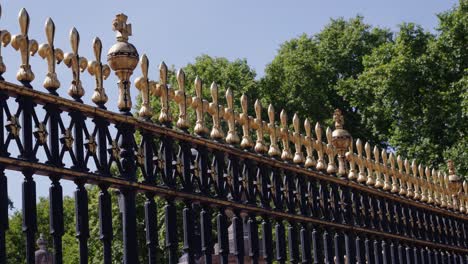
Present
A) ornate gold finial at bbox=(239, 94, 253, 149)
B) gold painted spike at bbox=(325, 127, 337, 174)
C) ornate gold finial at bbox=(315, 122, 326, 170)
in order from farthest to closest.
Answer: gold painted spike at bbox=(325, 127, 337, 174) < ornate gold finial at bbox=(315, 122, 326, 170) < ornate gold finial at bbox=(239, 94, 253, 149)

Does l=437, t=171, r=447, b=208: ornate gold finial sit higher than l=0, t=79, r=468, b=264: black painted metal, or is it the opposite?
l=437, t=171, r=447, b=208: ornate gold finial

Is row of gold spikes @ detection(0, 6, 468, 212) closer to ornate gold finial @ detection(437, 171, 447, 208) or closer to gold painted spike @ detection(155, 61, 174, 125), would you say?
gold painted spike @ detection(155, 61, 174, 125)

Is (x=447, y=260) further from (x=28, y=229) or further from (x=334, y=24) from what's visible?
(x=334, y=24)

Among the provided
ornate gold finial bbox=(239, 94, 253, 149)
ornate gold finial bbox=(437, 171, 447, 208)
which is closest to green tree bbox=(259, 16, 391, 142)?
ornate gold finial bbox=(437, 171, 447, 208)

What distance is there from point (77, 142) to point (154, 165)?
700 millimetres

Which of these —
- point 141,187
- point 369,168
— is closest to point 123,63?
point 141,187

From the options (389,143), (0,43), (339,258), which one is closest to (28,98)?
(0,43)

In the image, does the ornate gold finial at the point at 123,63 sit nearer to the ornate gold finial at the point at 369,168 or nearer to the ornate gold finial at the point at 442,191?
the ornate gold finial at the point at 369,168

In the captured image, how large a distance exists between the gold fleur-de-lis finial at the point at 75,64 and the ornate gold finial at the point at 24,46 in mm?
298

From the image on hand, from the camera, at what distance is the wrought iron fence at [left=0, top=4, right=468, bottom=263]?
563cm

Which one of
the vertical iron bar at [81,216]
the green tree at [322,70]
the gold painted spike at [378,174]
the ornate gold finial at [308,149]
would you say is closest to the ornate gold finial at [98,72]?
the vertical iron bar at [81,216]

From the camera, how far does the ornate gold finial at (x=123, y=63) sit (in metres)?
6.34

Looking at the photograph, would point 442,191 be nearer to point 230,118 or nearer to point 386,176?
point 386,176

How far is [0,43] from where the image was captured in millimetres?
5508
